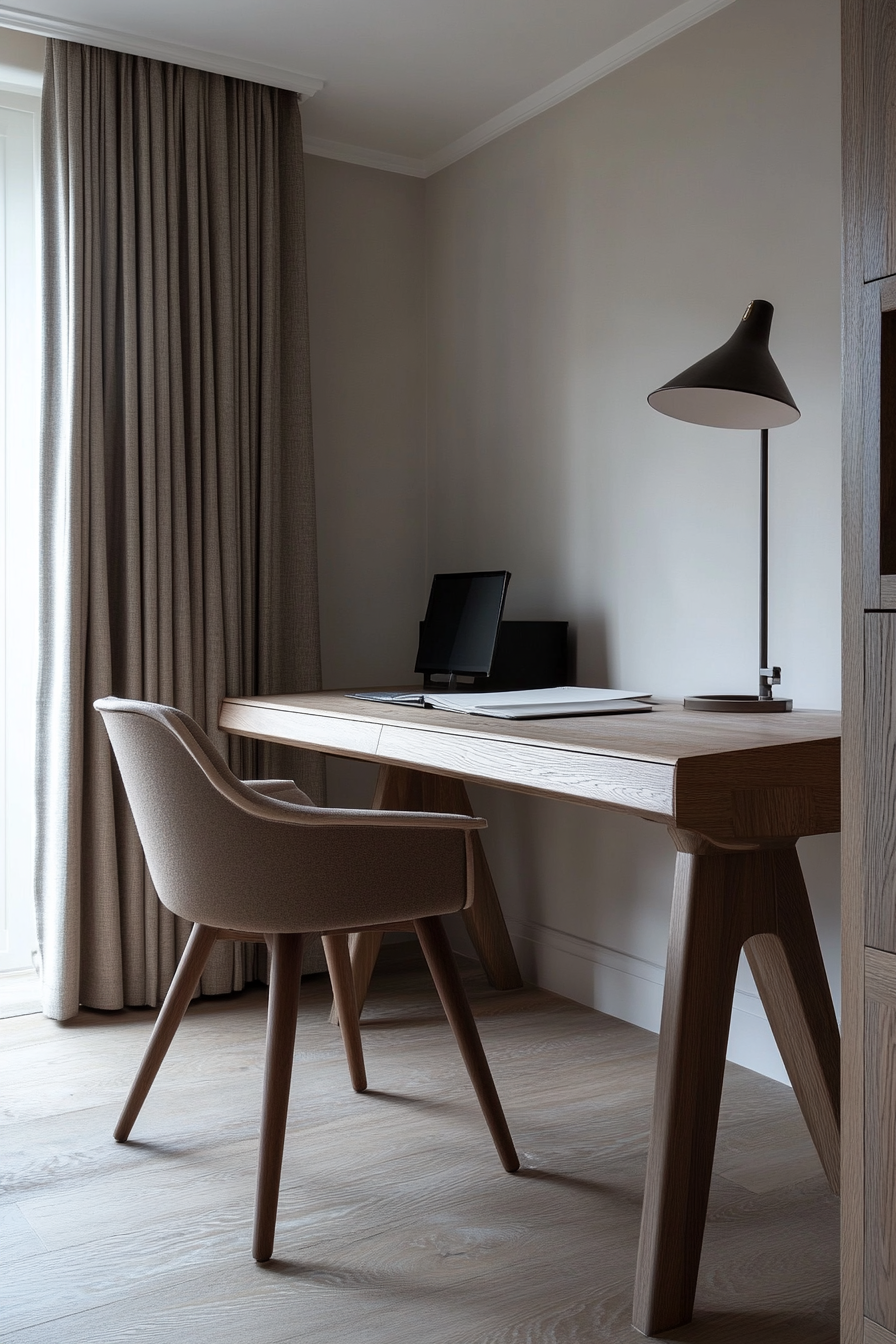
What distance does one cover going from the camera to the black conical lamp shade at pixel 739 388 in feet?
6.01

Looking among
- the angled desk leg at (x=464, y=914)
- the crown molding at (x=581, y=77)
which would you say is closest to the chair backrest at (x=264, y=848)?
the angled desk leg at (x=464, y=914)

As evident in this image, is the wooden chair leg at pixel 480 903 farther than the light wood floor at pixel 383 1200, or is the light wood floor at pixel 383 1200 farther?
the wooden chair leg at pixel 480 903

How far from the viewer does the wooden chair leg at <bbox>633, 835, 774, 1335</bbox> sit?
1.44 metres

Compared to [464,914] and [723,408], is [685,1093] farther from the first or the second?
[464,914]

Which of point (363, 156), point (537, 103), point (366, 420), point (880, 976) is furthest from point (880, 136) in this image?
point (363, 156)

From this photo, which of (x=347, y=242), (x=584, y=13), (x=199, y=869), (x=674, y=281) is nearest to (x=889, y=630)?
(x=199, y=869)

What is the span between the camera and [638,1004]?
251 centimetres

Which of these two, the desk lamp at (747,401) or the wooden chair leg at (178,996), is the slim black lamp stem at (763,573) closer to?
the desk lamp at (747,401)

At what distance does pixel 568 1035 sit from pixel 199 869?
1130 mm

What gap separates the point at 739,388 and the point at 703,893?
0.83 m

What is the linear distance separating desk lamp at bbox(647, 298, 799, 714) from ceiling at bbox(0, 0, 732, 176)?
0.85 metres

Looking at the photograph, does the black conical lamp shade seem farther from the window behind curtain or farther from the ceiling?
the window behind curtain

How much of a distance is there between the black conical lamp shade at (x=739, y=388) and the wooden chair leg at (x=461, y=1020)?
0.98m

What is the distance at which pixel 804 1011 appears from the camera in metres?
1.70
